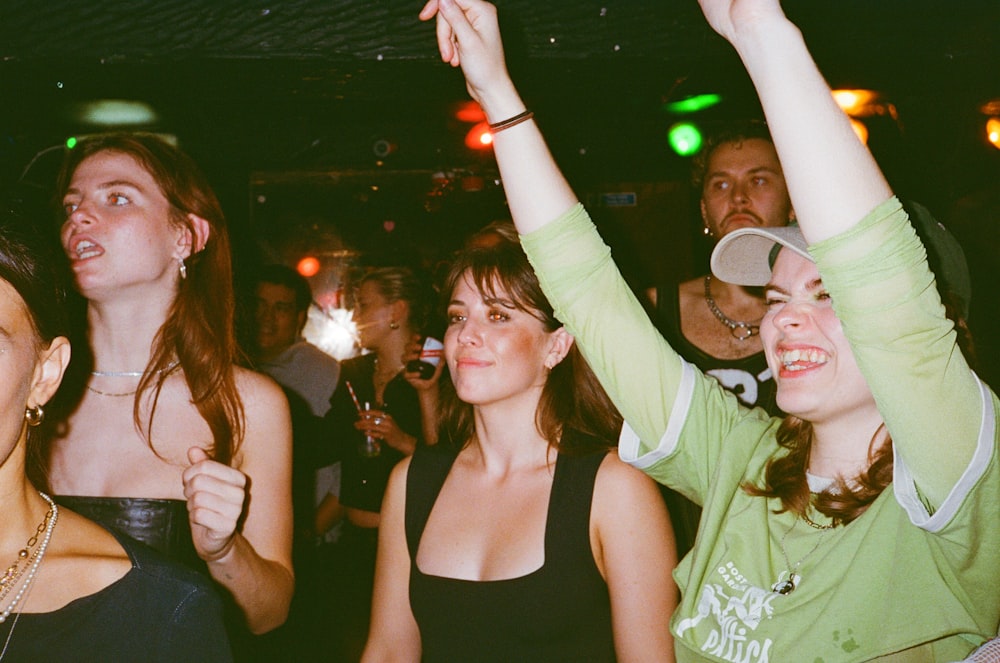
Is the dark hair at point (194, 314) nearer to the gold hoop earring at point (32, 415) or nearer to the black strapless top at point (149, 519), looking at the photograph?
the black strapless top at point (149, 519)

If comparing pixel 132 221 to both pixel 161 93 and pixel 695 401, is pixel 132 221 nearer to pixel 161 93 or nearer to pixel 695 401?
pixel 161 93

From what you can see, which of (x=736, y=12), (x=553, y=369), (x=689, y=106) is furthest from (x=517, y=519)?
(x=689, y=106)

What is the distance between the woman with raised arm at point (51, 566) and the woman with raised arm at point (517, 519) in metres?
0.69

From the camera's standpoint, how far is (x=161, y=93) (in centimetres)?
215

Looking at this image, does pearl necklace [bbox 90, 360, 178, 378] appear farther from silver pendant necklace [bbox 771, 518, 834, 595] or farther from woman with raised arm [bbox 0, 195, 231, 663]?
silver pendant necklace [bbox 771, 518, 834, 595]

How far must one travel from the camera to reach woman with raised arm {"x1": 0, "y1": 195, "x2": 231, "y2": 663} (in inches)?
49.1

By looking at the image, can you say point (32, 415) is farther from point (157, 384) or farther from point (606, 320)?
point (606, 320)

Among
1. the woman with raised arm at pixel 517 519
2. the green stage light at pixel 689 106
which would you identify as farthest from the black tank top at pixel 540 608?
the green stage light at pixel 689 106

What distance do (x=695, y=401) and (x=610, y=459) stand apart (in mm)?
385

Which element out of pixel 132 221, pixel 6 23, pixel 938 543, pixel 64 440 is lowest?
pixel 938 543

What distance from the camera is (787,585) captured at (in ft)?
4.47

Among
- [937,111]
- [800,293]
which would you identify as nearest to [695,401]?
[800,293]

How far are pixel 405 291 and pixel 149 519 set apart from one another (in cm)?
279

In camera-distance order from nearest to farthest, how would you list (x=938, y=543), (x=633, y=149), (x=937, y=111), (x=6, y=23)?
(x=938, y=543), (x=6, y=23), (x=937, y=111), (x=633, y=149)
